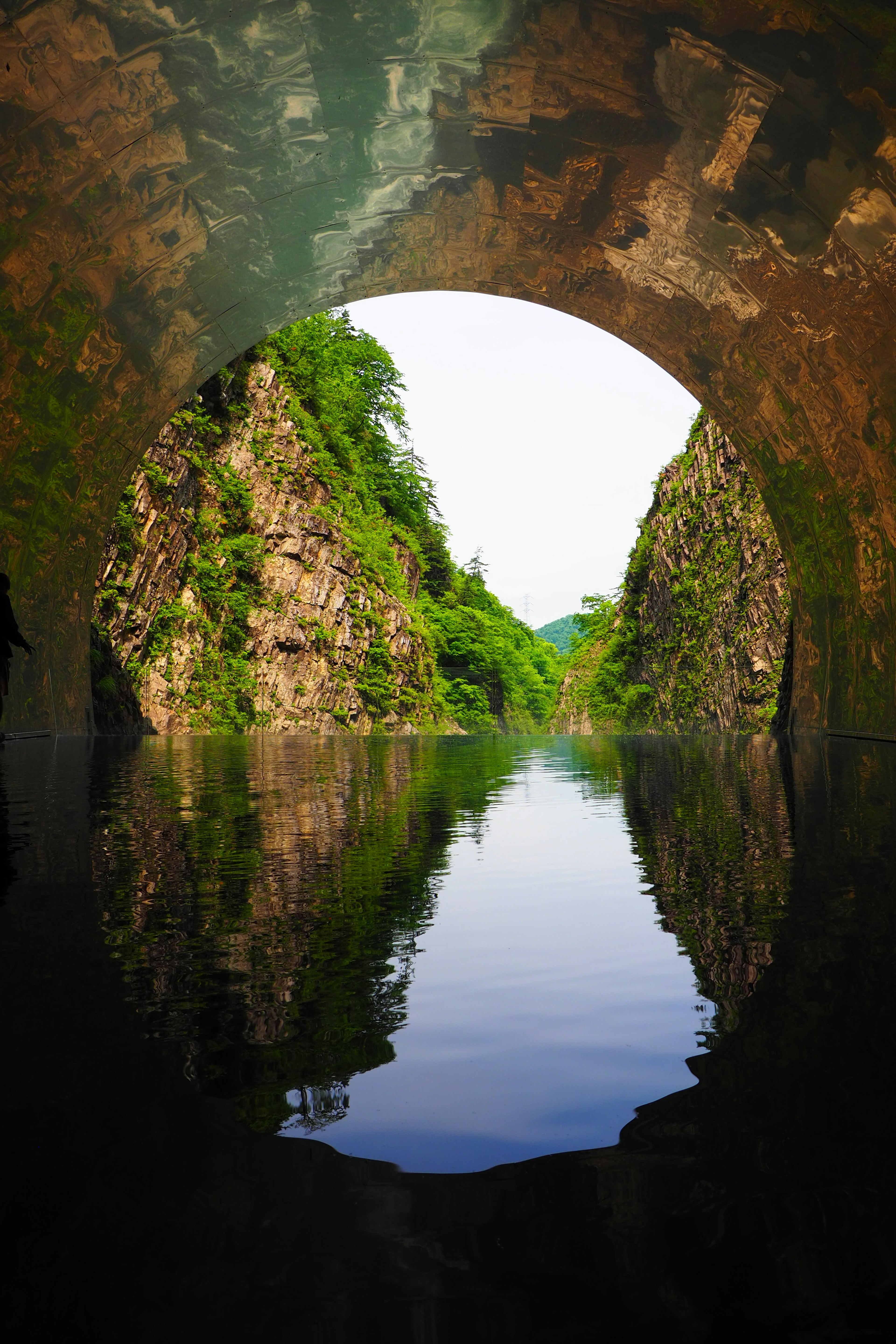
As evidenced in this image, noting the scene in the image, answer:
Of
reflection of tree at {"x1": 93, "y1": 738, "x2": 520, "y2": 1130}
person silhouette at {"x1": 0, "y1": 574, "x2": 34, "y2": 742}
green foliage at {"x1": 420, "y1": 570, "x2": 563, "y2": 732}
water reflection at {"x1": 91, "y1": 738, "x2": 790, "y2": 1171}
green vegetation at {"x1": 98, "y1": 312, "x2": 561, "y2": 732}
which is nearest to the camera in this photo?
water reflection at {"x1": 91, "y1": 738, "x2": 790, "y2": 1171}

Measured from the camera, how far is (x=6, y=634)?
11.2m

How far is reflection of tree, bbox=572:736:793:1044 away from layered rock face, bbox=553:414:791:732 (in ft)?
62.7

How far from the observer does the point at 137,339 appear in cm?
1302

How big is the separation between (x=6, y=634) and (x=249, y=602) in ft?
81.8

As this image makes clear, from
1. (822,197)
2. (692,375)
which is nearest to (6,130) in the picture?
(822,197)

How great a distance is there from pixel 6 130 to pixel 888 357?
790 cm

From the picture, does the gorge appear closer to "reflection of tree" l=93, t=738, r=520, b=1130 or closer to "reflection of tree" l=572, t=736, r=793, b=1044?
"reflection of tree" l=572, t=736, r=793, b=1044

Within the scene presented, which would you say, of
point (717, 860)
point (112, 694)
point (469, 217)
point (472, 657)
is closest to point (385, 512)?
point (472, 657)

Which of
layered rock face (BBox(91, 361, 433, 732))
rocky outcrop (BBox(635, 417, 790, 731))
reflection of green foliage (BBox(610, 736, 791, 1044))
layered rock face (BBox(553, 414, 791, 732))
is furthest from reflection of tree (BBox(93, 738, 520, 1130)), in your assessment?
rocky outcrop (BBox(635, 417, 790, 731))

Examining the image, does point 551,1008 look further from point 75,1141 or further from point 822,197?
point 822,197

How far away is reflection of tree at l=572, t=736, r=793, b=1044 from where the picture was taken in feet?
8.31

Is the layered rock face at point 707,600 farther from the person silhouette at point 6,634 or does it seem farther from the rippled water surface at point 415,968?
the rippled water surface at point 415,968

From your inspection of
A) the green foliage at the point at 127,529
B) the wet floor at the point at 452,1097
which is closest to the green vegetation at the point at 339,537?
the green foliage at the point at 127,529

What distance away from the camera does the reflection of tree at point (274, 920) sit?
188 cm
